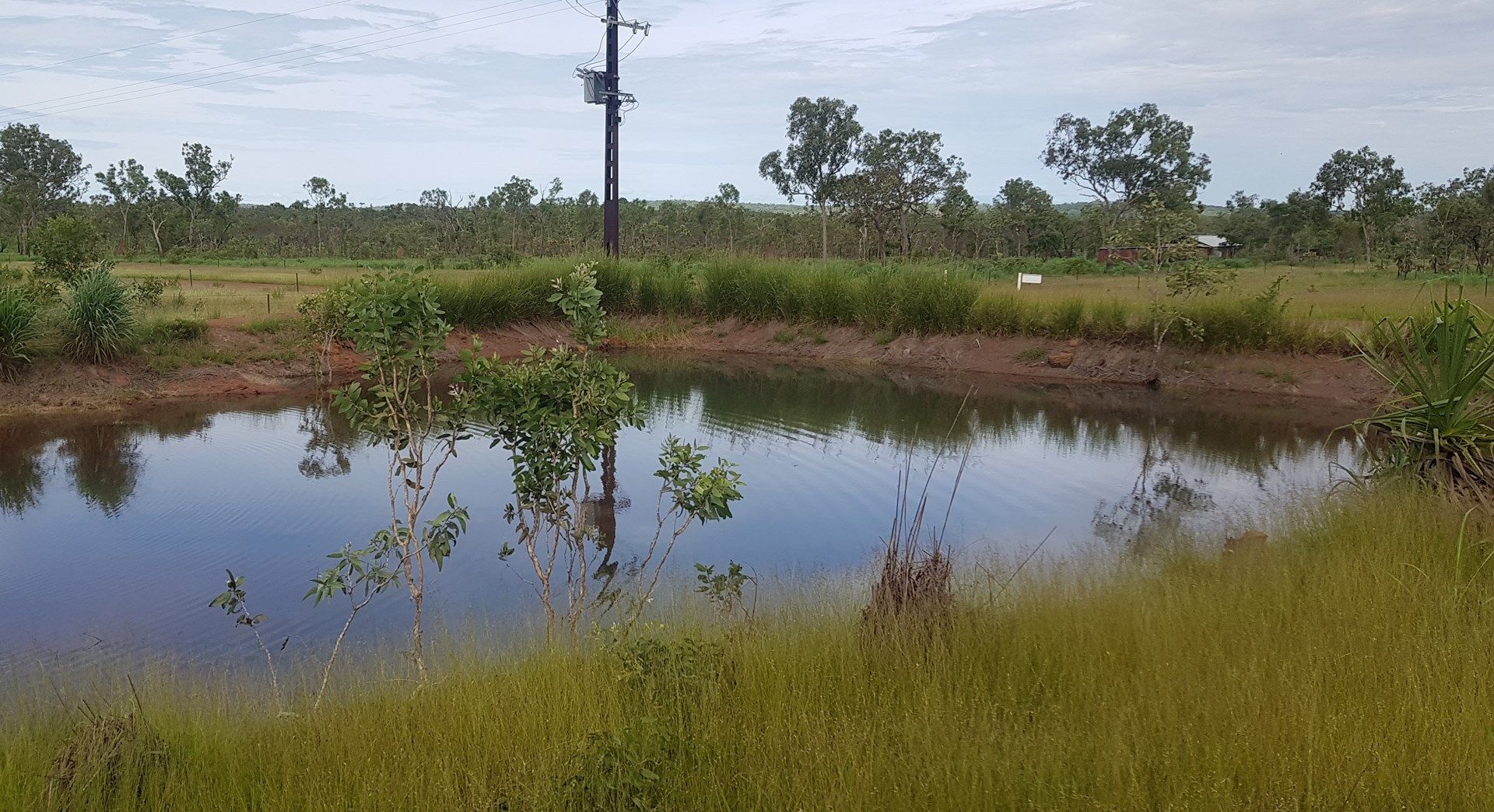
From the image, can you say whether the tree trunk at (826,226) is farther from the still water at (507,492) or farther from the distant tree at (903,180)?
the still water at (507,492)

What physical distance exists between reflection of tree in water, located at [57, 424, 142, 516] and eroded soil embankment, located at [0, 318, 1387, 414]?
1803 mm

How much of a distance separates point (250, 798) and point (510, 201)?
169ft

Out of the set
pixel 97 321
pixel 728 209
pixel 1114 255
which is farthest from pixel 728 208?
pixel 97 321

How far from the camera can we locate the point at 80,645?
5.82 m

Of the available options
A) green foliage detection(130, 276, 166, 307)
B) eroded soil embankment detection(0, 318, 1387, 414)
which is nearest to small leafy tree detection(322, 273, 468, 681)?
eroded soil embankment detection(0, 318, 1387, 414)

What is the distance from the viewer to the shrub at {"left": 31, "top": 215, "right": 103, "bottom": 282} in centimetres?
1650

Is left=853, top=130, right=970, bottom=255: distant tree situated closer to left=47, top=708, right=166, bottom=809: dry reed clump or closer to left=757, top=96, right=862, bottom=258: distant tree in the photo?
left=757, top=96, right=862, bottom=258: distant tree

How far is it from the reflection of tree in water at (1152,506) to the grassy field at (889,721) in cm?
326

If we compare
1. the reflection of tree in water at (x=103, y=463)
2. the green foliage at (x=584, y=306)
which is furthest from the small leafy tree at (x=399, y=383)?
the reflection of tree in water at (x=103, y=463)

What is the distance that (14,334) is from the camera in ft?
44.5

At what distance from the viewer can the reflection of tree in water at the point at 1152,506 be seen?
27.1ft

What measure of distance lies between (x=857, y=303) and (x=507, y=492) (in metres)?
13.4

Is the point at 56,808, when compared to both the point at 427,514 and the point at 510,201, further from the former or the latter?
the point at 510,201

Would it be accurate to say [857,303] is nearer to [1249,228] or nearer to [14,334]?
[14,334]
